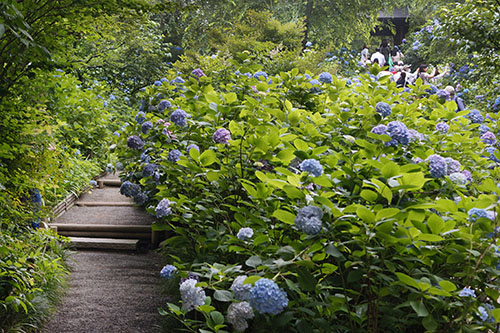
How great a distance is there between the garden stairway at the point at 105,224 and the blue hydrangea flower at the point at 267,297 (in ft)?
12.3

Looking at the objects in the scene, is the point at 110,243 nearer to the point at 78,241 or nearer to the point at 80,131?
the point at 78,241

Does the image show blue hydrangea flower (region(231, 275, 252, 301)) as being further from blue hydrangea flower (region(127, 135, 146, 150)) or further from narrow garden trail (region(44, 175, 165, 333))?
blue hydrangea flower (region(127, 135, 146, 150))

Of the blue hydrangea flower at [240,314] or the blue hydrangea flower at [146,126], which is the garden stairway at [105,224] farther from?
the blue hydrangea flower at [240,314]

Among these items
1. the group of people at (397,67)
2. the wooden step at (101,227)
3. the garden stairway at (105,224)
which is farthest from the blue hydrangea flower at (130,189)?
the group of people at (397,67)

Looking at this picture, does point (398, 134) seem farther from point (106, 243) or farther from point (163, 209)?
point (106, 243)

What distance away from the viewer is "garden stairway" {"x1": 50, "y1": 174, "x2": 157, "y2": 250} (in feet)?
17.0

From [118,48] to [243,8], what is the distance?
5.91 metres

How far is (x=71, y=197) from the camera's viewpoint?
20.7 ft

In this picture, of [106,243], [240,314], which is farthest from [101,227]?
[240,314]

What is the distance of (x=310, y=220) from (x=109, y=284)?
3.02 metres

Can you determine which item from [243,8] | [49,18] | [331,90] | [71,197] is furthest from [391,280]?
[243,8]

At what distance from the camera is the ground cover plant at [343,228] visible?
1598 millimetres

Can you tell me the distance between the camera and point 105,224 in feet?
18.1

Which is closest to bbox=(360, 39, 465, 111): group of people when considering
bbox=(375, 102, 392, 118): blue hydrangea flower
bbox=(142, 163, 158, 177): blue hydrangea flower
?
bbox=(142, 163, 158, 177): blue hydrangea flower
